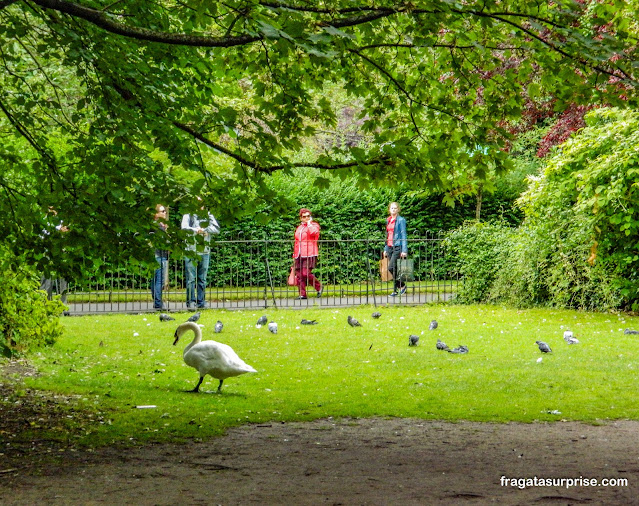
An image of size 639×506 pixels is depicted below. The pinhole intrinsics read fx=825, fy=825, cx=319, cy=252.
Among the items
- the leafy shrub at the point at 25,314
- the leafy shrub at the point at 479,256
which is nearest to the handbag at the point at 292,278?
the leafy shrub at the point at 479,256

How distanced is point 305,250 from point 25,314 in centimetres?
927

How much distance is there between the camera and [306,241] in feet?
63.3

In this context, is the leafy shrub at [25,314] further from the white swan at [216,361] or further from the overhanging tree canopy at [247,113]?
the white swan at [216,361]

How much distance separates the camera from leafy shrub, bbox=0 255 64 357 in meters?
10.2

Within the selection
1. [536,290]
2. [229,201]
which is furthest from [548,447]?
[536,290]

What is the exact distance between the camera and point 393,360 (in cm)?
1073

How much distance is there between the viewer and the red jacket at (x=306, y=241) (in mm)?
19328

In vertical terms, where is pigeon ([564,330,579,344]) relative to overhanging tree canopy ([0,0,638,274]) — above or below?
below

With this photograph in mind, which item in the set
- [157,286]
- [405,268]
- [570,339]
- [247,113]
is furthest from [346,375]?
[405,268]

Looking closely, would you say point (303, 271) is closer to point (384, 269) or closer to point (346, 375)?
point (384, 269)

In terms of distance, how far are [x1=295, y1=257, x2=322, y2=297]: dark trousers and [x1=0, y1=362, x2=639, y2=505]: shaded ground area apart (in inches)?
472

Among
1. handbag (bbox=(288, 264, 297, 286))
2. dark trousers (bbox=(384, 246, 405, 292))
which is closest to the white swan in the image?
handbag (bbox=(288, 264, 297, 286))

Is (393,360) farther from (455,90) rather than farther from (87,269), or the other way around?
(87,269)

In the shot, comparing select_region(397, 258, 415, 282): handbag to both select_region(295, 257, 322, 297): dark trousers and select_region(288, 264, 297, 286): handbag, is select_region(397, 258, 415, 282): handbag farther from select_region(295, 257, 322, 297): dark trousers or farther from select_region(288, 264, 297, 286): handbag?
select_region(288, 264, 297, 286): handbag
